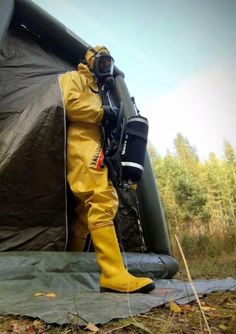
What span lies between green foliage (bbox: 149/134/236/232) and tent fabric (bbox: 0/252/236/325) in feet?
15.4

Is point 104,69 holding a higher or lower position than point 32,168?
higher

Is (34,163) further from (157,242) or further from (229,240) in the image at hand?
(229,240)

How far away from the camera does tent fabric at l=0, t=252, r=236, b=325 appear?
1.57m

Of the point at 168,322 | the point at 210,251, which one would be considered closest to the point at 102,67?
the point at 168,322

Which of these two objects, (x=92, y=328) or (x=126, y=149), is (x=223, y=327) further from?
(x=126, y=149)

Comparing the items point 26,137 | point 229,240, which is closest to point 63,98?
point 26,137

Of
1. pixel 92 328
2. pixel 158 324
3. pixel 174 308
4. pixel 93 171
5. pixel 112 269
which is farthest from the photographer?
pixel 93 171

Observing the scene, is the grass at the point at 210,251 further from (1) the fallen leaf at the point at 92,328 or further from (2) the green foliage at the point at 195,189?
(1) the fallen leaf at the point at 92,328

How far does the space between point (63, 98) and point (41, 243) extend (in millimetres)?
1151

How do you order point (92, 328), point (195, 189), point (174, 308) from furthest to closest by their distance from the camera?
point (195, 189)
point (174, 308)
point (92, 328)

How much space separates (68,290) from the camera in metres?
2.47

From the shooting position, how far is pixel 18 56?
397 centimetres

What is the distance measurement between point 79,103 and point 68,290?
133 centimetres

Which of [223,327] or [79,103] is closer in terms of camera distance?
[223,327]
